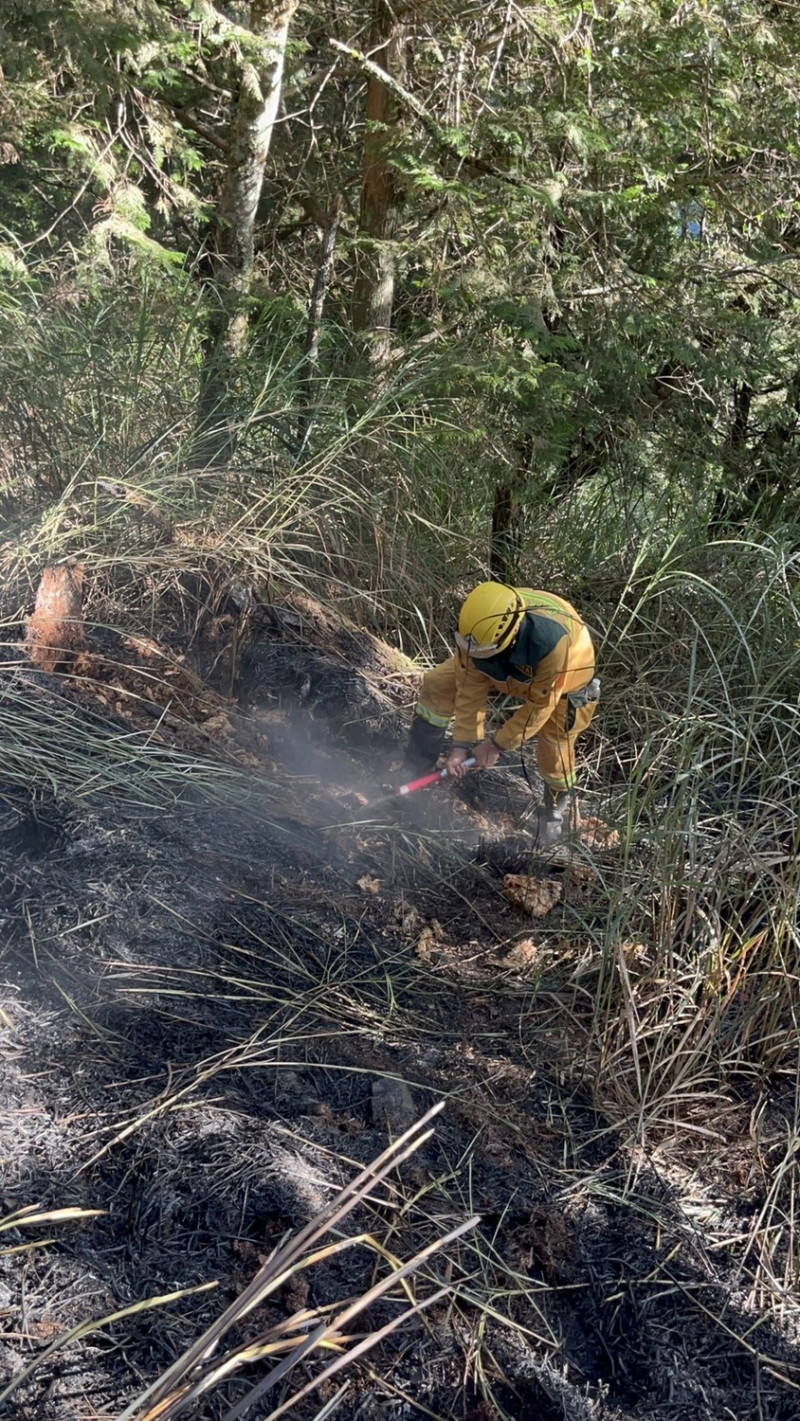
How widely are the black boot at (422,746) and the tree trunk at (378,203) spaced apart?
2238mm

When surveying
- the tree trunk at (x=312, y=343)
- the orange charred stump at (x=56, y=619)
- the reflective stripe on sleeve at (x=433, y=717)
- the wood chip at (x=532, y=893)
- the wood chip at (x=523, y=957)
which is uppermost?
the tree trunk at (x=312, y=343)

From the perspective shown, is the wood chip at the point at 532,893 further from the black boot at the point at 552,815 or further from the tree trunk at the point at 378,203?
the tree trunk at the point at 378,203

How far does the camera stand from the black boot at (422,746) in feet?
14.0

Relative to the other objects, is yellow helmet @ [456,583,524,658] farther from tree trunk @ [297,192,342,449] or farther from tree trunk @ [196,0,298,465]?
tree trunk @ [196,0,298,465]

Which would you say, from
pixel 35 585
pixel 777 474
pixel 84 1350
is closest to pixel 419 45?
pixel 777 474

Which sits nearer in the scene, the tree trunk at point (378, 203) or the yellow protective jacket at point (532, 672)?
the yellow protective jacket at point (532, 672)

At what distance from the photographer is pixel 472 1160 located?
93.7 inches

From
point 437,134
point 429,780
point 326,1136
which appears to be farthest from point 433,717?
point 437,134

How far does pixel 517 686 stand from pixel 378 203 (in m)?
3.57

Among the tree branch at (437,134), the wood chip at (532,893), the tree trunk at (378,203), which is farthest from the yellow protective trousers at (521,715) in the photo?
the tree branch at (437,134)

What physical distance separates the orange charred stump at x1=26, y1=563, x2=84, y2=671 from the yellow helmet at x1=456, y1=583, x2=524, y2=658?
148 centimetres

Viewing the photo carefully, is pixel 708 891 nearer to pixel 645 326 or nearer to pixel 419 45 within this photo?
pixel 645 326

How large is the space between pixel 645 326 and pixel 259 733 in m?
2.86

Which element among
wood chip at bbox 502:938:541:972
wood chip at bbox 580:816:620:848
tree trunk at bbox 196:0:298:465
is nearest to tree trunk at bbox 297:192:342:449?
tree trunk at bbox 196:0:298:465
